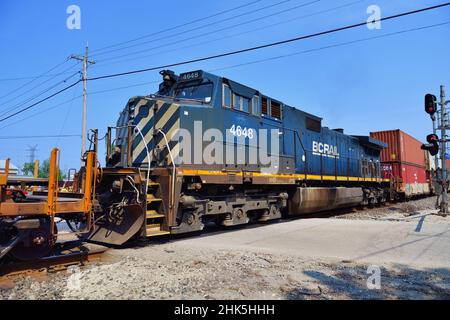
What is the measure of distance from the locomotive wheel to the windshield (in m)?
4.59

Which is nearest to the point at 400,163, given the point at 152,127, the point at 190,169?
the point at 190,169

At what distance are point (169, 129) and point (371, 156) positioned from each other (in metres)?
15.5

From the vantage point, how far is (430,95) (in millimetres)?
11570

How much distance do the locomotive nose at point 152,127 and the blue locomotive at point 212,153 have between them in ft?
0.07

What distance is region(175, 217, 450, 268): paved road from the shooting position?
653 cm

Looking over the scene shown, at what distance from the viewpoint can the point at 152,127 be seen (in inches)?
324

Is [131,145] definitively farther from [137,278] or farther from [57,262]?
[137,278]

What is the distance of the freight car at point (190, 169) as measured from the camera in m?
7.04

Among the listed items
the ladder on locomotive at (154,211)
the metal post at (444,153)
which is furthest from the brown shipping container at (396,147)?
the ladder on locomotive at (154,211)

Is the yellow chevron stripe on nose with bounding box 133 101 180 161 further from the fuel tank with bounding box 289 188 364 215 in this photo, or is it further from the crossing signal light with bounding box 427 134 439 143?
the crossing signal light with bounding box 427 134 439 143

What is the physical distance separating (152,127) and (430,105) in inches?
353

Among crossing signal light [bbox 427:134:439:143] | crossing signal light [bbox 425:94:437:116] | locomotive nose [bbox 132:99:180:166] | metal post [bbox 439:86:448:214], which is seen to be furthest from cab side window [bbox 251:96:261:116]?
metal post [bbox 439:86:448:214]

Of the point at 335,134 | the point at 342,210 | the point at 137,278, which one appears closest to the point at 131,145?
the point at 137,278

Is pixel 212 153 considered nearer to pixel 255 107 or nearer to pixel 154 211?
pixel 154 211
